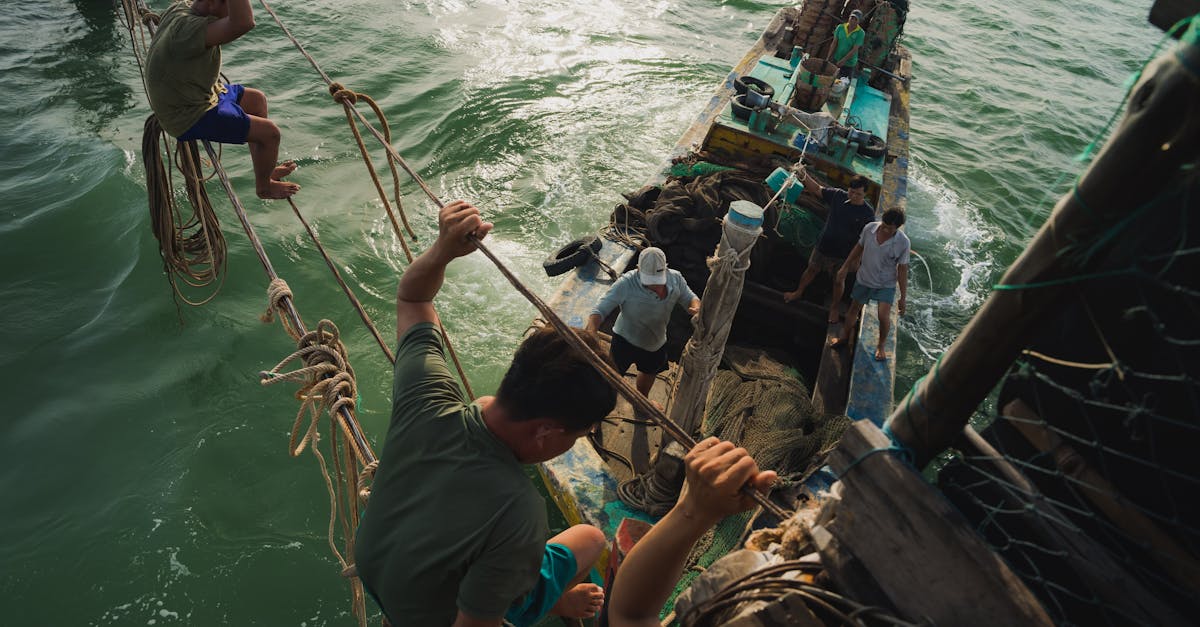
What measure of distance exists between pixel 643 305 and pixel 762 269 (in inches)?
81.5

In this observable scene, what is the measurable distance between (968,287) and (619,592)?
8697 mm

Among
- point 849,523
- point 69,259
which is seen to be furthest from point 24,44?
point 849,523

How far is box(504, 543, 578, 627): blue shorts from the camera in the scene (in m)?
2.17

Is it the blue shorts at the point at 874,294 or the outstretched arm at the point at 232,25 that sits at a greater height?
the outstretched arm at the point at 232,25

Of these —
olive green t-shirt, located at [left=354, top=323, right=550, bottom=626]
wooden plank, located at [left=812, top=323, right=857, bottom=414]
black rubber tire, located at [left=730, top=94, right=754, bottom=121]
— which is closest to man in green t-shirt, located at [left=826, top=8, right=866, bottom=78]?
black rubber tire, located at [left=730, top=94, right=754, bottom=121]

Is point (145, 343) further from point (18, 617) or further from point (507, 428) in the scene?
point (507, 428)

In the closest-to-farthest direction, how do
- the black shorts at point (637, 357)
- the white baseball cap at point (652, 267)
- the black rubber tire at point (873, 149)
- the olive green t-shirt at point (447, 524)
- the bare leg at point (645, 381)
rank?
the olive green t-shirt at point (447, 524) < the white baseball cap at point (652, 267) < the black shorts at point (637, 357) < the bare leg at point (645, 381) < the black rubber tire at point (873, 149)

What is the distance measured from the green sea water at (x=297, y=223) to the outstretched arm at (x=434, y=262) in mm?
3060

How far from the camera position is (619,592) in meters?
1.63

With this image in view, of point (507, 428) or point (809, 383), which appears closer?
point (507, 428)

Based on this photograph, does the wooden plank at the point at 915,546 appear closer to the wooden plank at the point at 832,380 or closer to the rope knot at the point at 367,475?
the rope knot at the point at 367,475

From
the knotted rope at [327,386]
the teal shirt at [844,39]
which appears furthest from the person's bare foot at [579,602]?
the teal shirt at [844,39]

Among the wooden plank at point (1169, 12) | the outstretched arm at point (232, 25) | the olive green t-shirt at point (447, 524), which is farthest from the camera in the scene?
the outstretched arm at point (232, 25)

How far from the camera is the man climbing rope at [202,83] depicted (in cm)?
330
